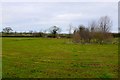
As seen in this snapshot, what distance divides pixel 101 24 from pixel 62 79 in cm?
6840

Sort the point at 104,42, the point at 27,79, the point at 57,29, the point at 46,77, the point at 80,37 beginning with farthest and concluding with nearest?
the point at 57,29, the point at 80,37, the point at 104,42, the point at 46,77, the point at 27,79

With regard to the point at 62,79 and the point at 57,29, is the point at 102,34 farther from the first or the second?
the point at 57,29

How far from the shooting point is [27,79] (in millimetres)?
10977

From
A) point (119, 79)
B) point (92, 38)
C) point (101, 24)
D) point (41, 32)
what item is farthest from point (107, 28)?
point (119, 79)

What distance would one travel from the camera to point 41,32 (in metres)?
122

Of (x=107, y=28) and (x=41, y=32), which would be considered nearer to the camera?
(x=107, y=28)

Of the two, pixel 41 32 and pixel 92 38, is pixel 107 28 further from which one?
pixel 41 32

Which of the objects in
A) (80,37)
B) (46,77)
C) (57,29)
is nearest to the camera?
(46,77)

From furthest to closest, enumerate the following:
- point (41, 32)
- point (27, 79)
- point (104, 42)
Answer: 1. point (41, 32)
2. point (104, 42)
3. point (27, 79)

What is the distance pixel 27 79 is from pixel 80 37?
59892mm

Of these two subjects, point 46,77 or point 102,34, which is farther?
point 102,34

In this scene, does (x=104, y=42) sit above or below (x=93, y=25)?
below

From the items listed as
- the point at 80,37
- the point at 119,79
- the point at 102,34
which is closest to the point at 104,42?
the point at 102,34

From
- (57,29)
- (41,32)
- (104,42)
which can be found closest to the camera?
(104,42)
